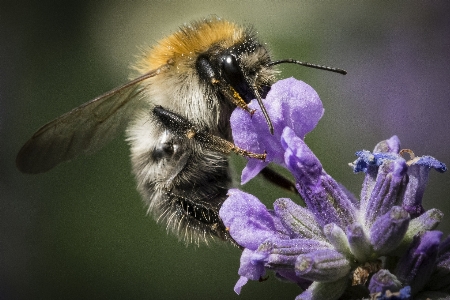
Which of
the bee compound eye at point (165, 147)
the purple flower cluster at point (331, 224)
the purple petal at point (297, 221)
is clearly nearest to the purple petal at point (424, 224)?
the purple flower cluster at point (331, 224)

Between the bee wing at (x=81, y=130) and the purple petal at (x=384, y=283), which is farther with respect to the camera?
the bee wing at (x=81, y=130)

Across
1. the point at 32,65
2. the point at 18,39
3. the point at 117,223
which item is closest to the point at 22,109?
the point at 32,65

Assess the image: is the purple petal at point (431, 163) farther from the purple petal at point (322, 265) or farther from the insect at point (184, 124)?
the insect at point (184, 124)

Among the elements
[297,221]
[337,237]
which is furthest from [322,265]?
[297,221]

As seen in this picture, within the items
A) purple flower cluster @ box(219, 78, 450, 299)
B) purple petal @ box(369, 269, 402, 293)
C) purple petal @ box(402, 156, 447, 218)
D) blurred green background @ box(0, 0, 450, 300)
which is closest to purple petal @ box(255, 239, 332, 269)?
purple flower cluster @ box(219, 78, 450, 299)

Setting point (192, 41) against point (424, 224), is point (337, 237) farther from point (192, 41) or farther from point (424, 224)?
point (192, 41)
